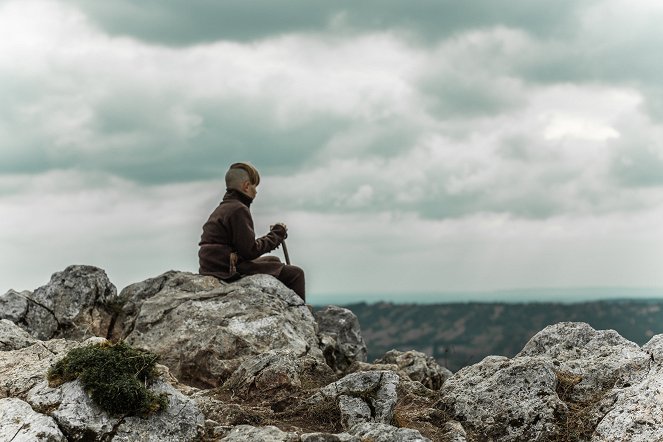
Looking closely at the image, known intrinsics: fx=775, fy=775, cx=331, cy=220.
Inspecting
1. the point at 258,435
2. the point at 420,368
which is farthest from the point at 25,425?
the point at 420,368

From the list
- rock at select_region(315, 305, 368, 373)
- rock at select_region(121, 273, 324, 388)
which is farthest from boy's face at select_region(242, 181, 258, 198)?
rock at select_region(315, 305, 368, 373)

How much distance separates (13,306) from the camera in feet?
73.2

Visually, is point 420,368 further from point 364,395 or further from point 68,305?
point 68,305

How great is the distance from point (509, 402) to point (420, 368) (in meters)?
7.37

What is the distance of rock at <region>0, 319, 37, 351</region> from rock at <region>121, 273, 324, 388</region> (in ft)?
9.75

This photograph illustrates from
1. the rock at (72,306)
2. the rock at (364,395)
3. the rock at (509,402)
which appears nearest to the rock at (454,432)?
the rock at (509,402)

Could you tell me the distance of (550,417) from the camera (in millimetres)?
14102

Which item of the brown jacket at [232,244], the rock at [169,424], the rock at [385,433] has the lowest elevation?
the rock at [385,433]

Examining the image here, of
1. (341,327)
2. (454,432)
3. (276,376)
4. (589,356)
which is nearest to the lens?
(454,432)

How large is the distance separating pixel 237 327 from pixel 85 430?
23.4 ft

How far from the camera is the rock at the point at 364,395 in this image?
13695mm

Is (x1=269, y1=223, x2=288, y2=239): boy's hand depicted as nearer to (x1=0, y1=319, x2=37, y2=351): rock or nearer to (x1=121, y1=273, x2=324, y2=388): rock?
(x1=121, y1=273, x2=324, y2=388): rock

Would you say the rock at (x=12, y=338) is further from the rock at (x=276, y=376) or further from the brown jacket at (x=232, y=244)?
the brown jacket at (x=232, y=244)

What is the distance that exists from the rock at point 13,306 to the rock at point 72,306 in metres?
0.10
